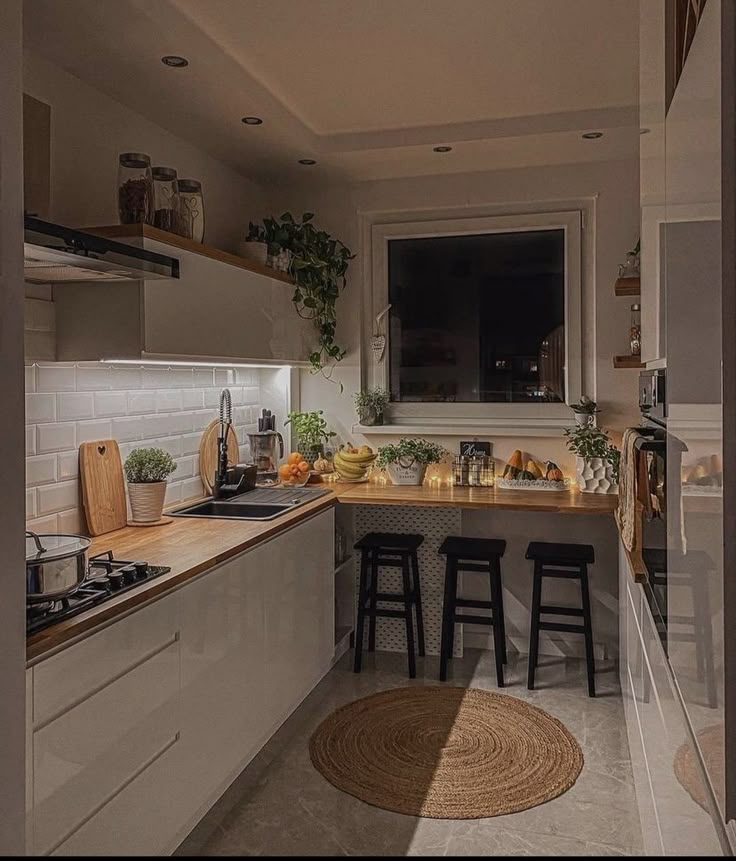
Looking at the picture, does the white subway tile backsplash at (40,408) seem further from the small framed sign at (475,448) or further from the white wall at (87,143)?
the small framed sign at (475,448)

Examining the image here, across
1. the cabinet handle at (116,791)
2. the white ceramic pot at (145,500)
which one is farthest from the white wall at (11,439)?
the white ceramic pot at (145,500)

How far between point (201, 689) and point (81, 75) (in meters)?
2.07

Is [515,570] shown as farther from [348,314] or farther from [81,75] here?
[81,75]

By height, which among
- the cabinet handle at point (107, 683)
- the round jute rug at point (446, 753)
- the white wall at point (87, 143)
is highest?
the white wall at point (87, 143)

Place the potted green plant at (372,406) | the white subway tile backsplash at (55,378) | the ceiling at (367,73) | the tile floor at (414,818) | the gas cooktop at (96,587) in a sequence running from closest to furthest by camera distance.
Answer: the gas cooktop at (96,587) → the tile floor at (414,818) → the ceiling at (367,73) → the white subway tile backsplash at (55,378) → the potted green plant at (372,406)

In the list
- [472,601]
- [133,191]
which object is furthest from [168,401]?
[472,601]

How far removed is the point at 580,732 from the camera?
3.16m

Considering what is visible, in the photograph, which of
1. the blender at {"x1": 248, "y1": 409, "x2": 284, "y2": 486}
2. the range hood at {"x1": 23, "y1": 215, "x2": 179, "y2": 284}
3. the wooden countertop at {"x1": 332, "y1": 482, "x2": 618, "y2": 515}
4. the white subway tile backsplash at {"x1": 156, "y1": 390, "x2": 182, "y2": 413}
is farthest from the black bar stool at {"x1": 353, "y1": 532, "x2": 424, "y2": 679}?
the range hood at {"x1": 23, "y1": 215, "x2": 179, "y2": 284}

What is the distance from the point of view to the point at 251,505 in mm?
3418

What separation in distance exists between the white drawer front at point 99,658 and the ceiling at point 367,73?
5.62 feet

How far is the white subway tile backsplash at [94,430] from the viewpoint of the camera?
2732 millimetres

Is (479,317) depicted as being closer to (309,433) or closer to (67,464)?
(309,433)

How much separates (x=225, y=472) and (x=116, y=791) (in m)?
1.74

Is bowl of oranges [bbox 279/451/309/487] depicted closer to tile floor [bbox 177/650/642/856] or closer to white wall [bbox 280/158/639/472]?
white wall [bbox 280/158/639/472]
